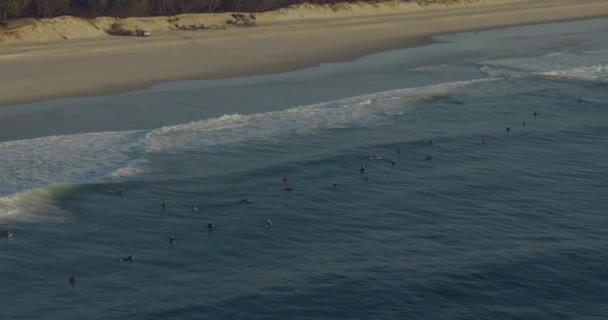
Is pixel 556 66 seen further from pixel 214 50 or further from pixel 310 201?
pixel 310 201

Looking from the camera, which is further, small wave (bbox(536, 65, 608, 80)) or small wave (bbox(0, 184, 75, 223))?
small wave (bbox(536, 65, 608, 80))

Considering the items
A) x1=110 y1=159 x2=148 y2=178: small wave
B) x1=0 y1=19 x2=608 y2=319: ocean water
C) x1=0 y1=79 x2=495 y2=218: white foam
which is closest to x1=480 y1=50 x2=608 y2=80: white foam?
x1=0 y1=19 x2=608 y2=319: ocean water

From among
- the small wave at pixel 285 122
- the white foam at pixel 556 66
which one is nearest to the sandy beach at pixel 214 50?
the small wave at pixel 285 122

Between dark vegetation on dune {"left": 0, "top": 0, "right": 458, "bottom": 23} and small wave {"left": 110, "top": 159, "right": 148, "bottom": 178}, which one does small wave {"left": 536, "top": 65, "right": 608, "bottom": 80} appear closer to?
small wave {"left": 110, "top": 159, "right": 148, "bottom": 178}

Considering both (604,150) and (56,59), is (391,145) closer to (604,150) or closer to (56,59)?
(604,150)

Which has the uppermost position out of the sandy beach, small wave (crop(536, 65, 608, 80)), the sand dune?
the sand dune

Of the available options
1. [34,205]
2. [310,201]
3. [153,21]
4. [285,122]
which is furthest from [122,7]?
[310,201]

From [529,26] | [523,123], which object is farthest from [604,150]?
[529,26]
